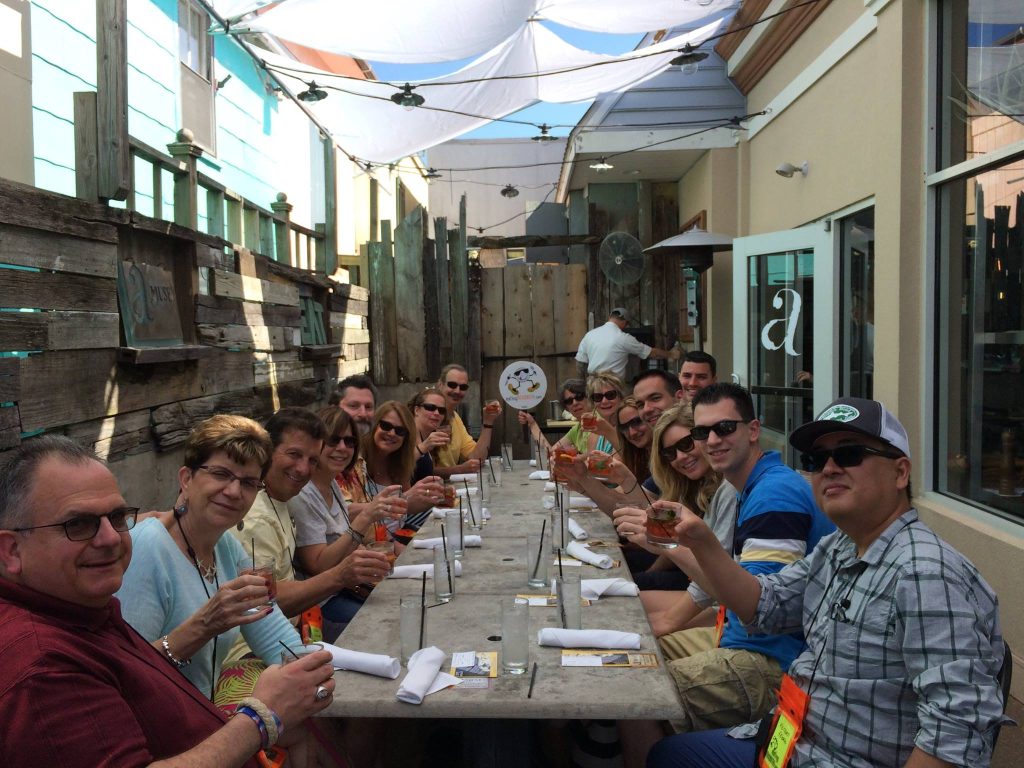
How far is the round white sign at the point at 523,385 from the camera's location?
318 inches

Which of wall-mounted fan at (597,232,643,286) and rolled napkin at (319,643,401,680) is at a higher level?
wall-mounted fan at (597,232,643,286)

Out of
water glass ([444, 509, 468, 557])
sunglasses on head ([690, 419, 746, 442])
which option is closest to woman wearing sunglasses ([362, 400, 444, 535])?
water glass ([444, 509, 468, 557])

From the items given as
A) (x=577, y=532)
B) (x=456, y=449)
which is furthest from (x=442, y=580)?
(x=456, y=449)

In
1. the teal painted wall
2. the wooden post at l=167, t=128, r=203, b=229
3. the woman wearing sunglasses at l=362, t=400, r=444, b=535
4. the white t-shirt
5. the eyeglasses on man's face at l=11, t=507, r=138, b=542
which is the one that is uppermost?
the teal painted wall

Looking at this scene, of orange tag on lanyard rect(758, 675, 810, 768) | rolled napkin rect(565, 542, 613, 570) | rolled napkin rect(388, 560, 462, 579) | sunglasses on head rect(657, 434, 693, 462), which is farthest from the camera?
sunglasses on head rect(657, 434, 693, 462)

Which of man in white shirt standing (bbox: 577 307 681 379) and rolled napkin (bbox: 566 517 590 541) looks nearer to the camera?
rolled napkin (bbox: 566 517 590 541)

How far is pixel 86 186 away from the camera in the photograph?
12.4 ft

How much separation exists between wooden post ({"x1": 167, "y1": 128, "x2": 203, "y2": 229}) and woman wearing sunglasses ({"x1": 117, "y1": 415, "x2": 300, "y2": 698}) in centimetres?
262

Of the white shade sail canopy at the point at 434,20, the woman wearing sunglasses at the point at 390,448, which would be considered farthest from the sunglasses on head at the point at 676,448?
the white shade sail canopy at the point at 434,20

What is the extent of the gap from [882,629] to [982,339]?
9.22ft

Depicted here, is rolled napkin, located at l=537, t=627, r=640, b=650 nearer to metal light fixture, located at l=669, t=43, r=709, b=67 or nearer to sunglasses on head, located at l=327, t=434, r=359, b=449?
sunglasses on head, located at l=327, t=434, r=359, b=449

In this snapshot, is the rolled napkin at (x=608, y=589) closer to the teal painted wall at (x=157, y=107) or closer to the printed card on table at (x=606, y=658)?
the printed card on table at (x=606, y=658)

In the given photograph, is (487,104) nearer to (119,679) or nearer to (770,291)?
(770,291)

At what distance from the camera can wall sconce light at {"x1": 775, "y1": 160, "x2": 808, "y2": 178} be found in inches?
262
